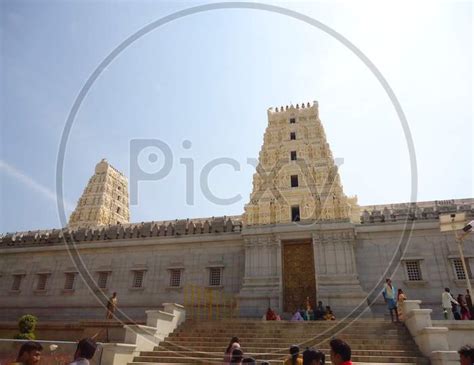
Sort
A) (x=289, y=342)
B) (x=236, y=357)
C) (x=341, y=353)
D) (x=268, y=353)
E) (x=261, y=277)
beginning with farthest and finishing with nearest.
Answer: (x=261, y=277)
(x=289, y=342)
(x=268, y=353)
(x=236, y=357)
(x=341, y=353)

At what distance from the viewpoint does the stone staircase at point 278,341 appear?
11.3m

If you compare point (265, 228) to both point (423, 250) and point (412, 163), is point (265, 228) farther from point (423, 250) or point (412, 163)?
point (412, 163)

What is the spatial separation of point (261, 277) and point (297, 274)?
238 centimetres

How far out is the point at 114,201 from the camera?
184 ft

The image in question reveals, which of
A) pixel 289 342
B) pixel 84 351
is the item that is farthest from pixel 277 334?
pixel 84 351

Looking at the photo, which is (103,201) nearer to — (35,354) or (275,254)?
(275,254)

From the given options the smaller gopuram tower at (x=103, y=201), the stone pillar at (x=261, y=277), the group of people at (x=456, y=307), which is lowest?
the group of people at (x=456, y=307)

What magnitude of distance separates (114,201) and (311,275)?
144ft

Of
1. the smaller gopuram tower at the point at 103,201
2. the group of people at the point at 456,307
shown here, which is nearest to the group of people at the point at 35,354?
the group of people at the point at 456,307

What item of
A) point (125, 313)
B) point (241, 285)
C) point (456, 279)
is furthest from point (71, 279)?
point (456, 279)

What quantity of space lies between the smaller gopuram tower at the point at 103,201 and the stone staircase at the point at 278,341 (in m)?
40.1

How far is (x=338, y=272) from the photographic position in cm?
2016

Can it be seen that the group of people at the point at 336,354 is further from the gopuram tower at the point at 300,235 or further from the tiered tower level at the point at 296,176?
the tiered tower level at the point at 296,176

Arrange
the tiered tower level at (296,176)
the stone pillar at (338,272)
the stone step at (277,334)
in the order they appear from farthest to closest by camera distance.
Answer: the tiered tower level at (296,176) < the stone pillar at (338,272) < the stone step at (277,334)
